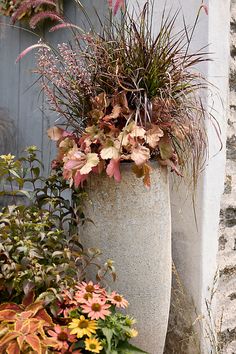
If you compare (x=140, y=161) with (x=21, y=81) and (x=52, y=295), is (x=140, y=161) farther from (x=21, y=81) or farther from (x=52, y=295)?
(x=21, y=81)

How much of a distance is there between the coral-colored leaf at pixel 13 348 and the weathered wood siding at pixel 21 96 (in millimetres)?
1469

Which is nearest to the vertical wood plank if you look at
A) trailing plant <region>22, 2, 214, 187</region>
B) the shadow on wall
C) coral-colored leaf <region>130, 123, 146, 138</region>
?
the shadow on wall

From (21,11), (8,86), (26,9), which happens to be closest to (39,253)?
(21,11)

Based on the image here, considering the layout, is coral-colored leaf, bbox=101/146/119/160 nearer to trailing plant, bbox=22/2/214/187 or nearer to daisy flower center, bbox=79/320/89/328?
trailing plant, bbox=22/2/214/187

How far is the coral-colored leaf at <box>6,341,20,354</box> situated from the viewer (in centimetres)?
202

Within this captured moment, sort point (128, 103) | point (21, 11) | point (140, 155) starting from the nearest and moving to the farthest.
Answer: point (140, 155), point (128, 103), point (21, 11)

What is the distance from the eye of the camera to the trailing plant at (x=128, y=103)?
245cm

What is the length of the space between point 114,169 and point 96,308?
0.55m

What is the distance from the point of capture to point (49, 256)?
2.39 metres

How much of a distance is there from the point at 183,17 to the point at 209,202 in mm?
867

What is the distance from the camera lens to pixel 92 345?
213 centimetres

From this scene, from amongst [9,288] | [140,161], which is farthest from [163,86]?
[9,288]

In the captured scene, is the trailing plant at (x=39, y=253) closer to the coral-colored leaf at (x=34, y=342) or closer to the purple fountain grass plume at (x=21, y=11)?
→ the coral-colored leaf at (x=34, y=342)

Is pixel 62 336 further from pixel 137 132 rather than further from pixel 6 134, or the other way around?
pixel 6 134
